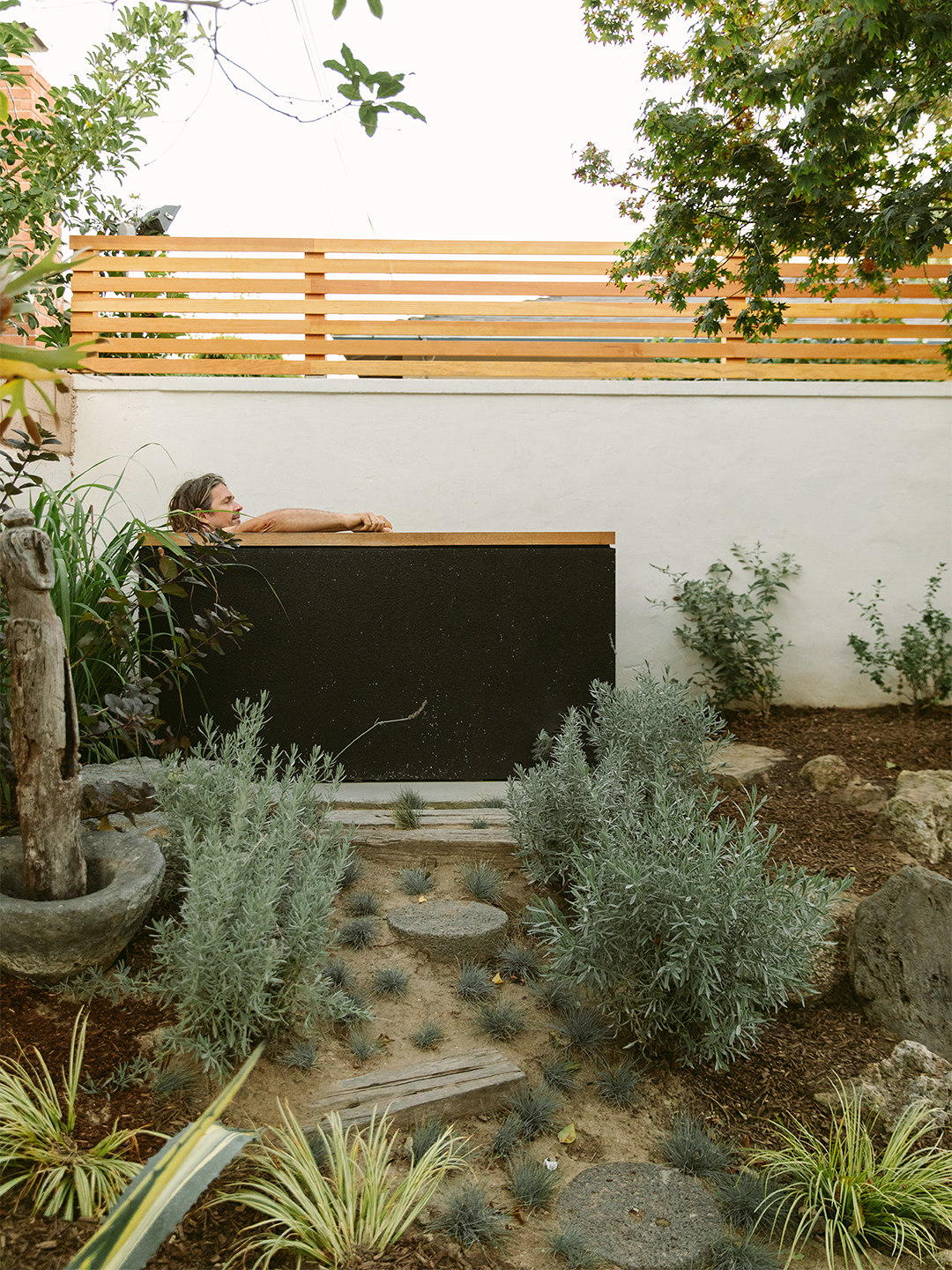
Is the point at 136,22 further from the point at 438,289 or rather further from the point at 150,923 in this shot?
the point at 150,923

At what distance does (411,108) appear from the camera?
1223 millimetres

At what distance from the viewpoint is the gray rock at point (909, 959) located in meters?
2.11

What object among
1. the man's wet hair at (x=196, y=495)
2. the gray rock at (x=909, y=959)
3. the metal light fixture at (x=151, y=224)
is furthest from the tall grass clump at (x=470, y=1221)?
the metal light fixture at (x=151, y=224)

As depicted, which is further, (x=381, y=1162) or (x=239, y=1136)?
(x=381, y=1162)

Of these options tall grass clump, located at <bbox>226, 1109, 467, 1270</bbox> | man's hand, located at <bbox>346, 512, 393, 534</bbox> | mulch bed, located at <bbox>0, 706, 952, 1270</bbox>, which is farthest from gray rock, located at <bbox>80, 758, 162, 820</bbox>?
man's hand, located at <bbox>346, 512, 393, 534</bbox>

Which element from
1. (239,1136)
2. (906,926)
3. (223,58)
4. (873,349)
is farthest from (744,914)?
(873,349)

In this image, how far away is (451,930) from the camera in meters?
2.31

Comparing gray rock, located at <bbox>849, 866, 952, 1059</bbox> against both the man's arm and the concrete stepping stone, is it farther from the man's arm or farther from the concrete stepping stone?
the man's arm

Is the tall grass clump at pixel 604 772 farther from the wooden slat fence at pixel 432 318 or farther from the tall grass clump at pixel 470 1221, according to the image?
the wooden slat fence at pixel 432 318

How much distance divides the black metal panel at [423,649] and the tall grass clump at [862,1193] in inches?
70.2

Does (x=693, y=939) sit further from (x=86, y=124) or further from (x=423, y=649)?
(x=86, y=124)

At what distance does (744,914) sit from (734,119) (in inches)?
116

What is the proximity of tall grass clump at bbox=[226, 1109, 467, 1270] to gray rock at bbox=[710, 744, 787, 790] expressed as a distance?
2.06 metres

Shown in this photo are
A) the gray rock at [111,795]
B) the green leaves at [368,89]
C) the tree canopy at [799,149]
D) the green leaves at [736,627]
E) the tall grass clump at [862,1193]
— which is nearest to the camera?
the green leaves at [368,89]
